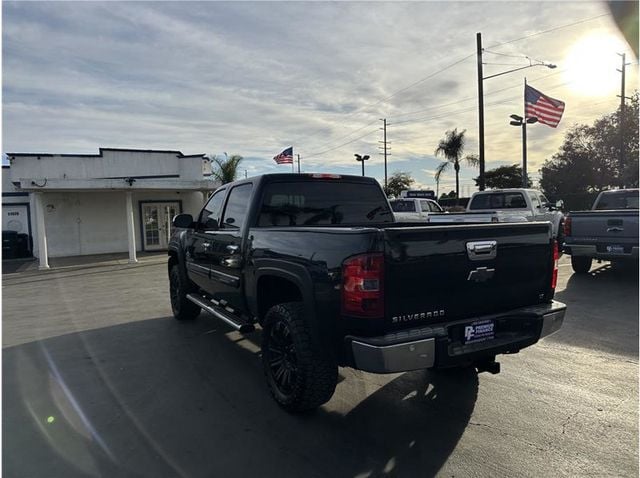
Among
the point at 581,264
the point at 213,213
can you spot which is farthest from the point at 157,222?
the point at 581,264

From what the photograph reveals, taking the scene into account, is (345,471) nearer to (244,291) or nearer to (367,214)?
(244,291)

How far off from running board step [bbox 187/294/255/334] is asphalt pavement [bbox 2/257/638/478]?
52cm

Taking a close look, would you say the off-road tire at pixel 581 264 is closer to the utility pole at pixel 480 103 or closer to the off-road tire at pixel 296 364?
the off-road tire at pixel 296 364

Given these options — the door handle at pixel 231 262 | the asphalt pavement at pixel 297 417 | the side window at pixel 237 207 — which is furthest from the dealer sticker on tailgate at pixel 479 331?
the side window at pixel 237 207

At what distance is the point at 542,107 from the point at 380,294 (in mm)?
20937

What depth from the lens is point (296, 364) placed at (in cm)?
359

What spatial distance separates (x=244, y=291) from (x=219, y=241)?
94 centimetres

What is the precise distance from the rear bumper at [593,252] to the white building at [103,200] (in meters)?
14.4

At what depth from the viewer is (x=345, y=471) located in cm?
298

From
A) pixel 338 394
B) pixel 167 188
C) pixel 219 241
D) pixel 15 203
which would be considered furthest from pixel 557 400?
pixel 15 203

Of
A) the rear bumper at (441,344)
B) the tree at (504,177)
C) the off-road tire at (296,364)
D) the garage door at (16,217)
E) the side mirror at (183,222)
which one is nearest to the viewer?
the rear bumper at (441,344)

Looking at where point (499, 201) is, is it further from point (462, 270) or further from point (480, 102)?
point (462, 270)

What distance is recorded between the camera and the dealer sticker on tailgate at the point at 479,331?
133 inches

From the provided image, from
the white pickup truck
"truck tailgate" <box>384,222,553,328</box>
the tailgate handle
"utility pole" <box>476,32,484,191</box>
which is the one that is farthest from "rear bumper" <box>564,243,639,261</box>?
"utility pole" <box>476,32,484,191</box>
